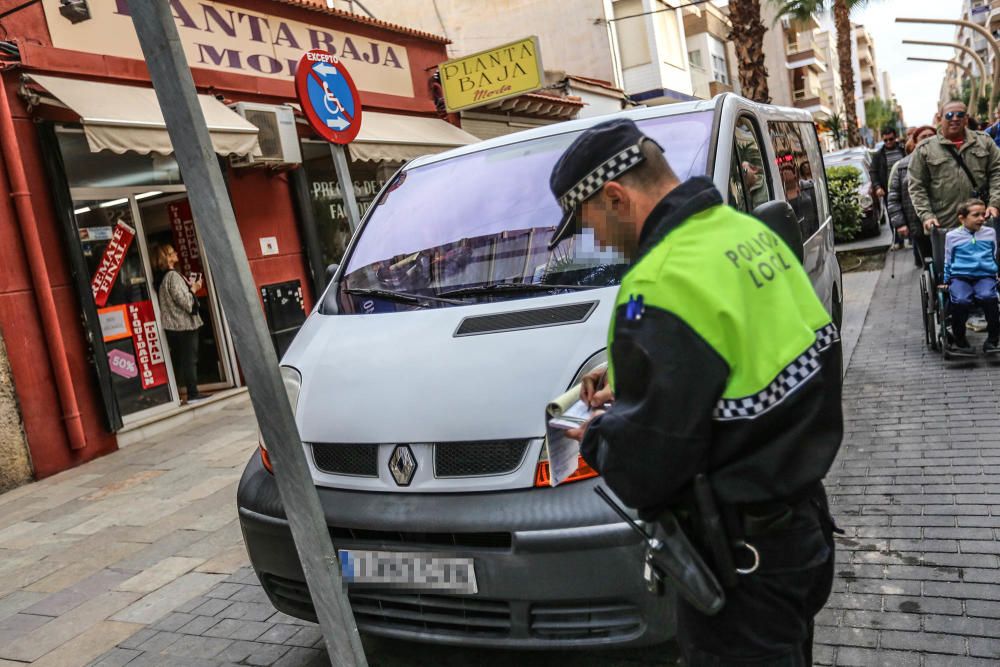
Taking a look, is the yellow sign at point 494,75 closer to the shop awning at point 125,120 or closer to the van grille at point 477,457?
the shop awning at point 125,120

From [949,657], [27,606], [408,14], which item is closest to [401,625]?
[949,657]

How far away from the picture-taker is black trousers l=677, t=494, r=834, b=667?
A: 1.69 meters

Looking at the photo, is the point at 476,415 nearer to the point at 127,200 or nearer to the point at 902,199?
the point at 127,200

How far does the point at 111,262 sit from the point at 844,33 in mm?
30777

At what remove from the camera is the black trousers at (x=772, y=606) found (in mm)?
1690

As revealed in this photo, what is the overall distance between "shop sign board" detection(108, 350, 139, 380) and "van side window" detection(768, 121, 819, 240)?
22.1 ft

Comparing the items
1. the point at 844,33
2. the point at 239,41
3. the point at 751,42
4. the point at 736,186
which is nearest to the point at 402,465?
the point at 736,186

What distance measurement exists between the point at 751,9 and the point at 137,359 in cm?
1109

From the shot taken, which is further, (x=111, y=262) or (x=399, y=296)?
(x=111, y=262)

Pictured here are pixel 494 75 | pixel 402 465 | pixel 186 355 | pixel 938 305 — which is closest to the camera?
pixel 402 465

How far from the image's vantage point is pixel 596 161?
172cm

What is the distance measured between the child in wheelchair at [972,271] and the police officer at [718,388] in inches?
216

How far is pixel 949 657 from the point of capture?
2814mm

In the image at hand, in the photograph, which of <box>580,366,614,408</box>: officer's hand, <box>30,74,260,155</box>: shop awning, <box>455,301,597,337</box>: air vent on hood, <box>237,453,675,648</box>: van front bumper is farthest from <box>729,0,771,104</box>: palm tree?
<box>580,366,614,408</box>: officer's hand
